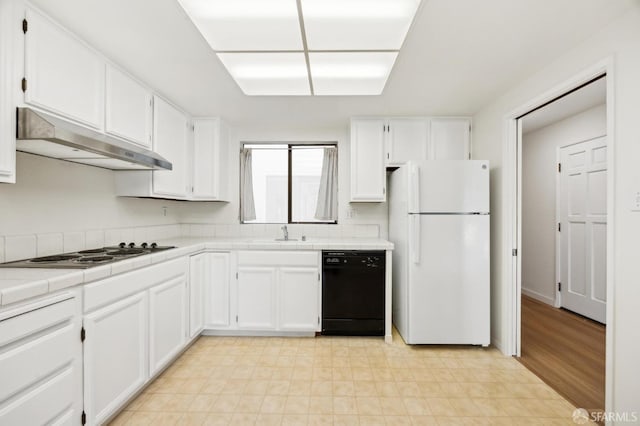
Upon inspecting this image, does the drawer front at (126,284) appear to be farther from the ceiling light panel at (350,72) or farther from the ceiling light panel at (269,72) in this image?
the ceiling light panel at (350,72)

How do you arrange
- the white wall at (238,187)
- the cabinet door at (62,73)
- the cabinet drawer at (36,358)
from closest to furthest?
the cabinet drawer at (36,358)
the cabinet door at (62,73)
the white wall at (238,187)

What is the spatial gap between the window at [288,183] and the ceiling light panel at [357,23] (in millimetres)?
1757

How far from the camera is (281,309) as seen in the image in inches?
111

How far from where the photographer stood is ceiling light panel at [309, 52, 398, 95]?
78.1 inches

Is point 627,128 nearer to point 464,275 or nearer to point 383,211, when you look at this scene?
point 464,275

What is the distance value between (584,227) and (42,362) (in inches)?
193

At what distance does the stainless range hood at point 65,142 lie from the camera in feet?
4.56

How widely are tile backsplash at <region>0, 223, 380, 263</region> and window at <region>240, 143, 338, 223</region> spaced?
136 millimetres

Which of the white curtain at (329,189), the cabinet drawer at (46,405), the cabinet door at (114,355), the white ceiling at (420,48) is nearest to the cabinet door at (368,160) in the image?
the white ceiling at (420,48)

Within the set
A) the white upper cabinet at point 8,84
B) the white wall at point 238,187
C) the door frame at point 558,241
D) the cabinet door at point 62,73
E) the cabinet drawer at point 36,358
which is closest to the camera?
the cabinet drawer at point 36,358

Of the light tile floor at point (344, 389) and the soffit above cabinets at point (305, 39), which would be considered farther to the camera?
the light tile floor at point (344, 389)

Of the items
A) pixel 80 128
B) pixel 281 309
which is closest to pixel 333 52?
pixel 80 128

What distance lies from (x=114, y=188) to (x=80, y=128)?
0.91 m

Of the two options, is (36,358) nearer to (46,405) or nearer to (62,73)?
(46,405)
